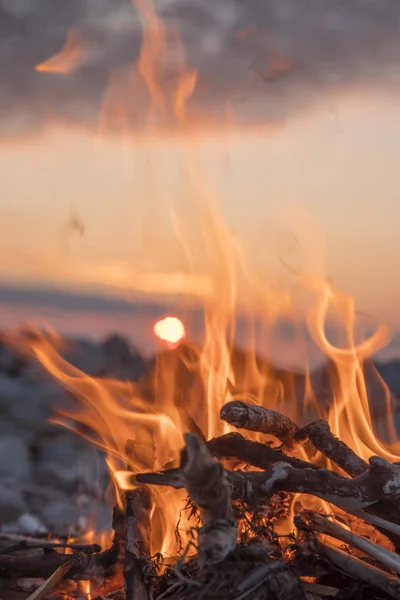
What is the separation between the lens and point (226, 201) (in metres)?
7.48

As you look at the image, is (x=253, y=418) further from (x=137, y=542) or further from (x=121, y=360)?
(x=121, y=360)

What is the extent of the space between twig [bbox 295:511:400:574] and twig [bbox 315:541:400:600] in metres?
0.07

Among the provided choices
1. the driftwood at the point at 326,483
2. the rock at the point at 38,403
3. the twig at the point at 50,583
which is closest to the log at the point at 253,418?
the driftwood at the point at 326,483

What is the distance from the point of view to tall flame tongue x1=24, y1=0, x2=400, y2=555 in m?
5.65

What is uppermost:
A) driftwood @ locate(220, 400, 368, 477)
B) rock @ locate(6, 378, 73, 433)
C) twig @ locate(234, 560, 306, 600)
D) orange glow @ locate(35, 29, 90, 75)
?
orange glow @ locate(35, 29, 90, 75)

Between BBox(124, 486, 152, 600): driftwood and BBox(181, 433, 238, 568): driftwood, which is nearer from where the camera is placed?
BBox(181, 433, 238, 568): driftwood

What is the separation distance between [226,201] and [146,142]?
4.05ft

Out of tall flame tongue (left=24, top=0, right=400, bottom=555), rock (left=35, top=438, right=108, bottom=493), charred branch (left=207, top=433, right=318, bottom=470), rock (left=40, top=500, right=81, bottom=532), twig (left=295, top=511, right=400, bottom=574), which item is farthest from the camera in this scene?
rock (left=35, top=438, right=108, bottom=493)

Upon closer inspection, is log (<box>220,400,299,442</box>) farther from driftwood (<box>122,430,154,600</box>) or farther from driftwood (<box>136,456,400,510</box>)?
driftwood (<box>122,430,154,600</box>)

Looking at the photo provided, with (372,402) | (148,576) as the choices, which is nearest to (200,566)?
(148,576)

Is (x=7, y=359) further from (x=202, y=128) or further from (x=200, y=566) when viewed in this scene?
(x=200, y=566)

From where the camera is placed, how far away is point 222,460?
4949 millimetres

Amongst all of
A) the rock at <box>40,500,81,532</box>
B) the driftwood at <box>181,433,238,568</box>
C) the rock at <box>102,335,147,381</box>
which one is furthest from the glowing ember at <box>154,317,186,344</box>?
the rock at <box>102,335,147,381</box>

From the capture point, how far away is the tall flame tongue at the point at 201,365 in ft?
18.5
